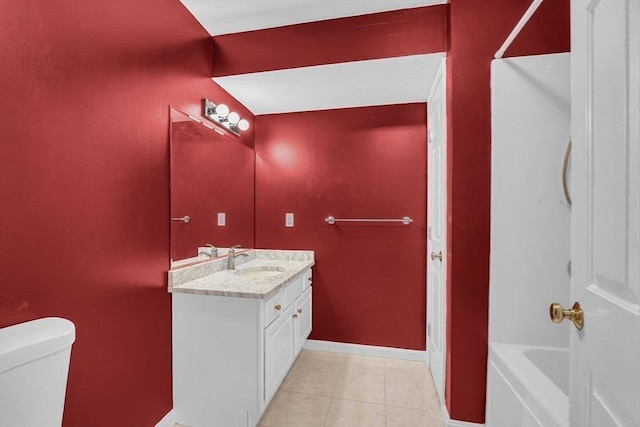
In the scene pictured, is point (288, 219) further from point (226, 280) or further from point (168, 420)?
point (168, 420)

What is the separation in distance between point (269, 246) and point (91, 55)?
176 cm

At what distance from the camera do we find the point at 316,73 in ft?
6.06

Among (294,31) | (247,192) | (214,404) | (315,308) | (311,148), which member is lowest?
(214,404)

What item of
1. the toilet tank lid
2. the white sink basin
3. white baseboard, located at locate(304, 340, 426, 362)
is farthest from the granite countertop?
white baseboard, located at locate(304, 340, 426, 362)

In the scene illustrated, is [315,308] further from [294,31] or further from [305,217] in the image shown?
[294,31]

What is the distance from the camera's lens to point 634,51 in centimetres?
57

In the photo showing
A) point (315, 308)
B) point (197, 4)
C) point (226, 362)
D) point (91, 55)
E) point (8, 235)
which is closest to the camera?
point (8, 235)

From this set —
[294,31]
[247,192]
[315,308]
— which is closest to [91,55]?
[294,31]

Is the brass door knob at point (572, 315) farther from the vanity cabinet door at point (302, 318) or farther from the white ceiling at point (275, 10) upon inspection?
the white ceiling at point (275, 10)

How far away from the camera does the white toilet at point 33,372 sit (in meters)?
0.72

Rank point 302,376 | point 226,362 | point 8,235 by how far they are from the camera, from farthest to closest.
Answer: point 302,376 → point 226,362 → point 8,235

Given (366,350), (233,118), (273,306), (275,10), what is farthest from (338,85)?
(366,350)

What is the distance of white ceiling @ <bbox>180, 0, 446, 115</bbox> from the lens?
5.29 feet

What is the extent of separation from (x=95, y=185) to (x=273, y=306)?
1002 mm
